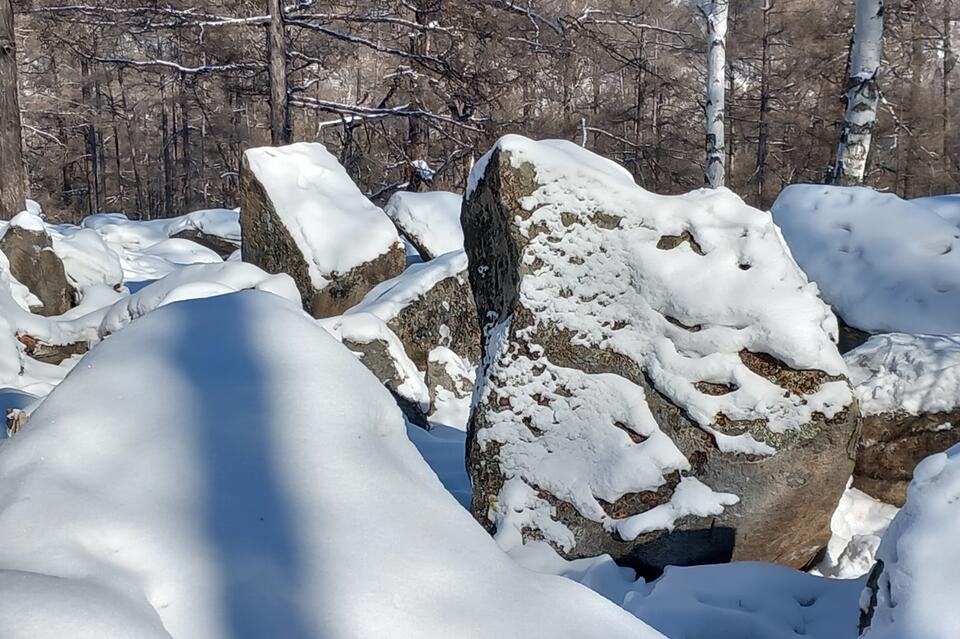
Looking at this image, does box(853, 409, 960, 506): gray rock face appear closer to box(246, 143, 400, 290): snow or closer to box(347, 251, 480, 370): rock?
box(347, 251, 480, 370): rock

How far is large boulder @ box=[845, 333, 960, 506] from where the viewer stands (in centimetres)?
347

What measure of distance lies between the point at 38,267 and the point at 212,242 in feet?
18.0

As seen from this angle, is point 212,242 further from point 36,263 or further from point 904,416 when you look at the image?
point 904,416

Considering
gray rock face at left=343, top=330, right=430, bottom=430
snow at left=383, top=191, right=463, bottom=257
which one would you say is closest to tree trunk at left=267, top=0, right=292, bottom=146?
snow at left=383, top=191, right=463, bottom=257

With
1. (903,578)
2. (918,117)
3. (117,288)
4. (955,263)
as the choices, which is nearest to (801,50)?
(918,117)

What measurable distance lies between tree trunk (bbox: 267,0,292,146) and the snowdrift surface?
25.6ft

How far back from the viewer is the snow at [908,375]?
3.49m

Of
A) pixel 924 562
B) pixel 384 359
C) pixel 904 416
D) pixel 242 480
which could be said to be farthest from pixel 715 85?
pixel 242 480

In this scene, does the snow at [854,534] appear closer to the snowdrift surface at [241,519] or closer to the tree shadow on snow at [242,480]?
the snowdrift surface at [241,519]

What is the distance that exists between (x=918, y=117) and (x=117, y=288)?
59.7 ft

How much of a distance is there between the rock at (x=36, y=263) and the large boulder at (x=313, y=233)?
1635 millimetres

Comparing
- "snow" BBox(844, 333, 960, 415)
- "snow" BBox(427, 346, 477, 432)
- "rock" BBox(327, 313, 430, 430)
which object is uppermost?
"snow" BBox(844, 333, 960, 415)

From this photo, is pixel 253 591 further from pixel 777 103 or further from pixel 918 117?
pixel 918 117

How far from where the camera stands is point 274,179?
705 centimetres
